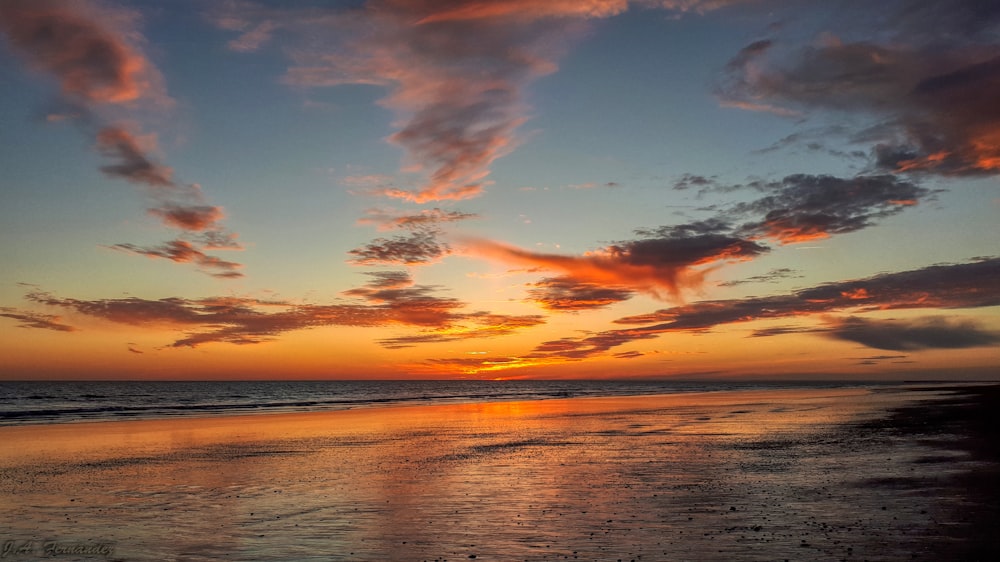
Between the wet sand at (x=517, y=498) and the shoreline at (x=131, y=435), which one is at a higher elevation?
the wet sand at (x=517, y=498)

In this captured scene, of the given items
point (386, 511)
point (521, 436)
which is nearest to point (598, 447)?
point (521, 436)

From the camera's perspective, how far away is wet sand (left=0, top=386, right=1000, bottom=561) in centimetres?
1373

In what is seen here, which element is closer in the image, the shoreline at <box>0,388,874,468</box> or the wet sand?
the wet sand

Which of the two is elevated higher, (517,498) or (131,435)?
(517,498)

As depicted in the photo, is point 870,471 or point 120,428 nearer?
point 870,471

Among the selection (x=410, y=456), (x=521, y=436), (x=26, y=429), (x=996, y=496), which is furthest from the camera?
(x=26, y=429)

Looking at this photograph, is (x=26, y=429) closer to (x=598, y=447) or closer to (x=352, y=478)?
(x=352, y=478)

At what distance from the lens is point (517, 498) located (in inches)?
747

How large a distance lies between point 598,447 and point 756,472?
9.84 meters

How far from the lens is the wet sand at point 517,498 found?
1373 cm

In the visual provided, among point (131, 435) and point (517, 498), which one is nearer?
point (517, 498)

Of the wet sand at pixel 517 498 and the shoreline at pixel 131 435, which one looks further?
the shoreline at pixel 131 435

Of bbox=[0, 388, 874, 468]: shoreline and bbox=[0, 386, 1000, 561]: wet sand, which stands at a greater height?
bbox=[0, 386, 1000, 561]: wet sand

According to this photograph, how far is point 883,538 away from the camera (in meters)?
13.5
